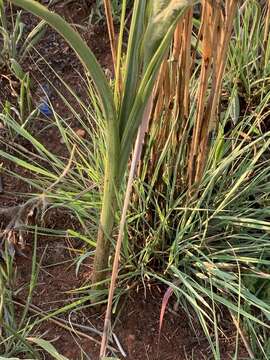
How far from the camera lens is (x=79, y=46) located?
900mm

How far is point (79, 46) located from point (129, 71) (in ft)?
0.49

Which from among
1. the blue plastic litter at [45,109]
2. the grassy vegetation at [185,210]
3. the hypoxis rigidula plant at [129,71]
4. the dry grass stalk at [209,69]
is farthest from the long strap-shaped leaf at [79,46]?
the blue plastic litter at [45,109]

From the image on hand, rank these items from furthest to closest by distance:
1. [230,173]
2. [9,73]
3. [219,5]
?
[9,73] < [230,173] < [219,5]

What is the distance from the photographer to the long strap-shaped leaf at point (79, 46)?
83cm

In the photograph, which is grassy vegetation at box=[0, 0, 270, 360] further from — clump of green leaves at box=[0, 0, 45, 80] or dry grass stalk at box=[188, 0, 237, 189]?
clump of green leaves at box=[0, 0, 45, 80]

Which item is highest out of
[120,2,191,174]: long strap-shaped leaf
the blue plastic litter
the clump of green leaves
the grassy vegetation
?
the clump of green leaves

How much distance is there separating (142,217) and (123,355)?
0.91 feet

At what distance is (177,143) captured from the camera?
1309mm

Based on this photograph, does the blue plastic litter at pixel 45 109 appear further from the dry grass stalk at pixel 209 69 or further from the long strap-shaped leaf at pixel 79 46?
the long strap-shaped leaf at pixel 79 46

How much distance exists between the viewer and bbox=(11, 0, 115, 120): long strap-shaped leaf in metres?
0.83

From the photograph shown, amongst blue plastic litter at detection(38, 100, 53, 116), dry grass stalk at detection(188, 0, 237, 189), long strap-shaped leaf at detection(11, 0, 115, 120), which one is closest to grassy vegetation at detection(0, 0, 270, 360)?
dry grass stalk at detection(188, 0, 237, 189)

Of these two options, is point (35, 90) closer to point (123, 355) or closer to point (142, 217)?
point (142, 217)

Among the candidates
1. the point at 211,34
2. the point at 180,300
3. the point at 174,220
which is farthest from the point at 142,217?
the point at 211,34

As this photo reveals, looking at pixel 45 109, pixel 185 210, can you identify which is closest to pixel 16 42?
pixel 45 109
